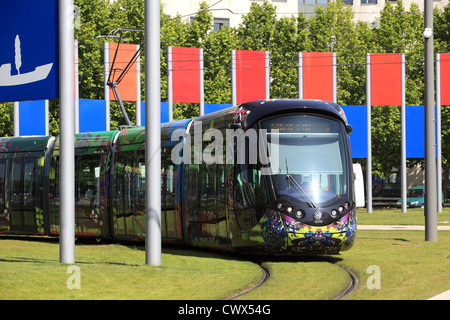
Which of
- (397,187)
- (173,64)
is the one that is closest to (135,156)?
(173,64)

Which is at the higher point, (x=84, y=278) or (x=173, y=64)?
(x=173, y=64)

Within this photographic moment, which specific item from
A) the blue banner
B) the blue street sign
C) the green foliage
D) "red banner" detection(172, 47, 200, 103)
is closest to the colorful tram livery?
the blue street sign

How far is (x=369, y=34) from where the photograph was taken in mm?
59156

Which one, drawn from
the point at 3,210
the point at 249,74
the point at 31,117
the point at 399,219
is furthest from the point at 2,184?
the point at 249,74

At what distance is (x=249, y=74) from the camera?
127 feet

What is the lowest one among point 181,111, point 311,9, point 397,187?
point 397,187

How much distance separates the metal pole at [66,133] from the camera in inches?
567

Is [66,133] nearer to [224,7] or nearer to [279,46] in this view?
[279,46]

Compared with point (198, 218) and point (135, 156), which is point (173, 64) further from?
point (198, 218)

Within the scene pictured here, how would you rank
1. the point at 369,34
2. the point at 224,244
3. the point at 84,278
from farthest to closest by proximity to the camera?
Answer: 1. the point at 369,34
2. the point at 224,244
3. the point at 84,278

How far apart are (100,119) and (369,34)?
2676 cm

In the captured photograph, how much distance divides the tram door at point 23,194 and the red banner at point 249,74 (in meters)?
16.9

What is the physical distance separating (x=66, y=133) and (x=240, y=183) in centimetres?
323

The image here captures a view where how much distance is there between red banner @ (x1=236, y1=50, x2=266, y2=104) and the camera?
3834 cm
